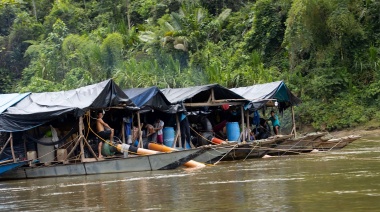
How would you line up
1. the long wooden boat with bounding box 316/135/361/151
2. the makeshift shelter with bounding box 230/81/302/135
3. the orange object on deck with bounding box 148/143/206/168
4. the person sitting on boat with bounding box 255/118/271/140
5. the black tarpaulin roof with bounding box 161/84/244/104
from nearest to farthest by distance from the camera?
the orange object on deck with bounding box 148/143/206/168
the black tarpaulin roof with bounding box 161/84/244/104
the long wooden boat with bounding box 316/135/361/151
the makeshift shelter with bounding box 230/81/302/135
the person sitting on boat with bounding box 255/118/271/140

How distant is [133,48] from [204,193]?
3400 cm

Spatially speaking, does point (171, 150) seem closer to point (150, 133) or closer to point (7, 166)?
point (150, 133)

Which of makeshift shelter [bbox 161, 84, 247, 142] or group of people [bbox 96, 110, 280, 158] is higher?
A: makeshift shelter [bbox 161, 84, 247, 142]

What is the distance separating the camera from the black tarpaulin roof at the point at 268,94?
75.0 ft

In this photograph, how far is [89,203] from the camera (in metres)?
11.6

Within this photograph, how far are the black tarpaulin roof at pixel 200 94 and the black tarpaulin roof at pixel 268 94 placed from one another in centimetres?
103

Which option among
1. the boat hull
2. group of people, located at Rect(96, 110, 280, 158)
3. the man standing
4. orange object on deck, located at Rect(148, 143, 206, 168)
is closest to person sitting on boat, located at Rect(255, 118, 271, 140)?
group of people, located at Rect(96, 110, 280, 158)

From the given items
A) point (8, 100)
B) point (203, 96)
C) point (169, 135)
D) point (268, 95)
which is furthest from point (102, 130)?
point (268, 95)

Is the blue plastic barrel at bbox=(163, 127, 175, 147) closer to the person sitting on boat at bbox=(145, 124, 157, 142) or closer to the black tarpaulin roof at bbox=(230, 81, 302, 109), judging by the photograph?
the person sitting on boat at bbox=(145, 124, 157, 142)

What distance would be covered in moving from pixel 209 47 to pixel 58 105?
2221cm

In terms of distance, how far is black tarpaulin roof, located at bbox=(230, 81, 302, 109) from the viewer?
900 inches

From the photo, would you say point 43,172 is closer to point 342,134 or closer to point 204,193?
point 204,193

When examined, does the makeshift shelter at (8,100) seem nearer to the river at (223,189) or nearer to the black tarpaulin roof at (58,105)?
the black tarpaulin roof at (58,105)

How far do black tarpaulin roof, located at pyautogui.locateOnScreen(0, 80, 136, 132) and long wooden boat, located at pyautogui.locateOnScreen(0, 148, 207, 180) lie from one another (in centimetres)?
131
